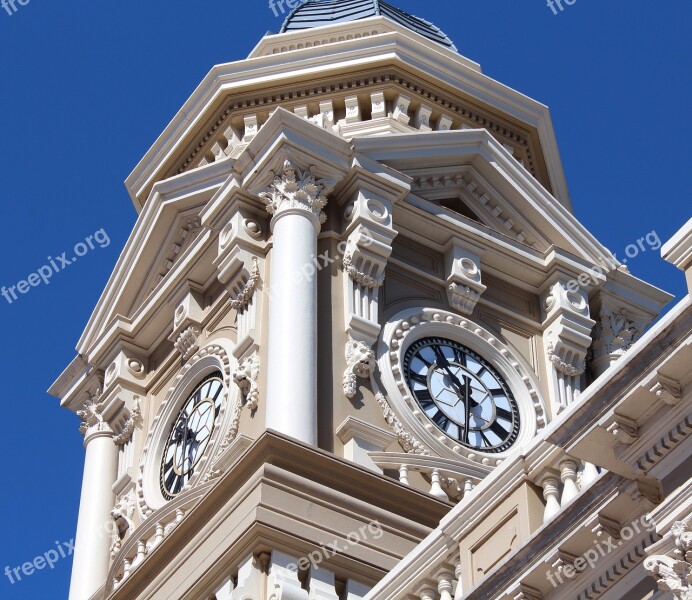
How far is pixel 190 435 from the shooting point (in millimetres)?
28188

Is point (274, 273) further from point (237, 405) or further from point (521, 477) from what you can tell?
point (521, 477)

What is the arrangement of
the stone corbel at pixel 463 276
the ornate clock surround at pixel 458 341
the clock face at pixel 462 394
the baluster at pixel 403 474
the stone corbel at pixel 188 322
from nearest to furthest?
the baluster at pixel 403 474 → the ornate clock surround at pixel 458 341 → the clock face at pixel 462 394 → the stone corbel at pixel 463 276 → the stone corbel at pixel 188 322

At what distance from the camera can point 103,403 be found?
30.7 m

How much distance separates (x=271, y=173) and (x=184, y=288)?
8.49ft

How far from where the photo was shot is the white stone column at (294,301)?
25375 mm

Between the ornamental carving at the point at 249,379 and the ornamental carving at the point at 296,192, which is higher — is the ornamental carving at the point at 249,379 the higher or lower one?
the lower one

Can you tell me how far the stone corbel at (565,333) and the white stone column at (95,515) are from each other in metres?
7.04

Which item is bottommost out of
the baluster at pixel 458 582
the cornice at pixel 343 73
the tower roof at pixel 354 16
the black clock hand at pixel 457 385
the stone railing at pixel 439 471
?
the baluster at pixel 458 582

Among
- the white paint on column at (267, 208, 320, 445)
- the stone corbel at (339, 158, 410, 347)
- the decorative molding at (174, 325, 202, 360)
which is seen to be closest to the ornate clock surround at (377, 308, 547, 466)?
the stone corbel at (339, 158, 410, 347)

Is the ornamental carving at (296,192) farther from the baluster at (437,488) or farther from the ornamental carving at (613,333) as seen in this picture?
the ornamental carving at (613,333)


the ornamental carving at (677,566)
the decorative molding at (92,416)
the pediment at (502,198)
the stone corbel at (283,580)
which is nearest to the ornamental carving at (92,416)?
the decorative molding at (92,416)

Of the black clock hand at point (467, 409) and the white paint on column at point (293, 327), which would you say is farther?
the black clock hand at point (467, 409)

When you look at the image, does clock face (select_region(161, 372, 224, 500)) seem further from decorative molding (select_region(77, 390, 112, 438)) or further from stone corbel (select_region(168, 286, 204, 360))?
decorative molding (select_region(77, 390, 112, 438))

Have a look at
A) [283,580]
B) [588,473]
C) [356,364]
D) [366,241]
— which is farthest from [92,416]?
[588,473]
